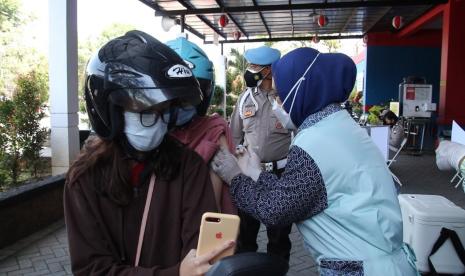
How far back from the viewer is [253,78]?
11.6ft

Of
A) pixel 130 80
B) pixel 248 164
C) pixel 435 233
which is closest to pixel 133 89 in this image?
pixel 130 80

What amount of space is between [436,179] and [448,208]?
17.5ft

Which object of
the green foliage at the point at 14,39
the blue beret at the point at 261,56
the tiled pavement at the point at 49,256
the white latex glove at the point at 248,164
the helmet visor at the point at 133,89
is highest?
the green foliage at the point at 14,39

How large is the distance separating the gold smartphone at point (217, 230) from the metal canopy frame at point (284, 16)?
10922 mm

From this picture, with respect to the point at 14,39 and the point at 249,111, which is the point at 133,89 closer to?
the point at 249,111

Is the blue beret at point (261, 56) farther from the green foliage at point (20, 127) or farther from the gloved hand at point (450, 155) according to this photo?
the green foliage at point (20, 127)

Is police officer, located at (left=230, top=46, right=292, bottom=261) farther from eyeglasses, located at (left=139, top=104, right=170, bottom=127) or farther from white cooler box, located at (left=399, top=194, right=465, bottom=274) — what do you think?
eyeglasses, located at (left=139, top=104, right=170, bottom=127)

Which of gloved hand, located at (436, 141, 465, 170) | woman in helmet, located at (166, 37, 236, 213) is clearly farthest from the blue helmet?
gloved hand, located at (436, 141, 465, 170)

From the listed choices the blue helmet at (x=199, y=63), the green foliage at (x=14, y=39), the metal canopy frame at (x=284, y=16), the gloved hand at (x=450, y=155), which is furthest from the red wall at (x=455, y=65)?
the green foliage at (x=14, y=39)

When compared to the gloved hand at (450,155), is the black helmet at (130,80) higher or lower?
higher

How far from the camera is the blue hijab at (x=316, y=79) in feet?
5.52

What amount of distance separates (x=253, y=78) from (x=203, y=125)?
6.20ft

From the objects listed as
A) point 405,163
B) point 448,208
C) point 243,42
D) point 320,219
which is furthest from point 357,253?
point 243,42

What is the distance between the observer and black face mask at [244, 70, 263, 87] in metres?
3.51
